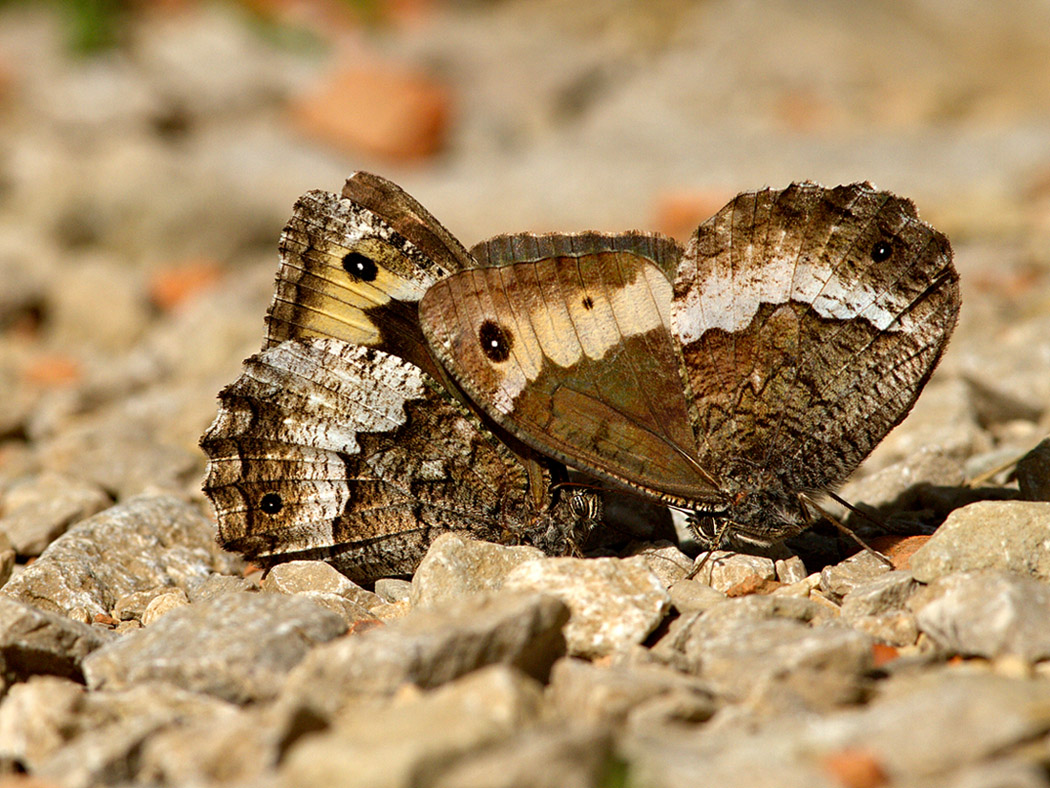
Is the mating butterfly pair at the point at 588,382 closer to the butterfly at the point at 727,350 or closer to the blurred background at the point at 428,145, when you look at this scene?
the butterfly at the point at 727,350

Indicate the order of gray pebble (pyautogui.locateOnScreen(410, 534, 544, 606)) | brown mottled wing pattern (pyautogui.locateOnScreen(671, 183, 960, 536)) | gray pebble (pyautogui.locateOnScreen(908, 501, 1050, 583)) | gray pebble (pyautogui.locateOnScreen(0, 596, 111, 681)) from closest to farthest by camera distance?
gray pebble (pyautogui.locateOnScreen(0, 596, 111, 681)) → gray pebble (pyautogui.locateOnScreen(908, 501, 1050, 583)) → gray pebble (pyautogui.locateOnScreen(410, 534, 544, 606)) → brown mottled wing pattern (pyautogui.locateOnScreen(671, 183, 960, 536))

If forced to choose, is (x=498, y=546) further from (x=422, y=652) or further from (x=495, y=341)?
(x=422, y=652)

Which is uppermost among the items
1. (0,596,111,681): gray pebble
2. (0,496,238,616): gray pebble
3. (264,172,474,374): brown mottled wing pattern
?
(264,172,474,374): brown mottled wing pattern

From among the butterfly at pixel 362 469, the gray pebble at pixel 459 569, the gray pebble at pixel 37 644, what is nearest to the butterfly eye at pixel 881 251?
the butterfly at pixel 362 469

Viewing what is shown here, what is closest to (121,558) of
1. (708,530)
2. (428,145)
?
(708,530)

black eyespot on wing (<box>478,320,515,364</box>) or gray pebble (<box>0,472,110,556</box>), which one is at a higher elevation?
black eyespot on wing (<box>478,320,515,364</box>)

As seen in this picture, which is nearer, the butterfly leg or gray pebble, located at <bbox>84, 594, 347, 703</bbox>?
gray pebble, located at <bbox>84, 594, 347, 703</bbox>

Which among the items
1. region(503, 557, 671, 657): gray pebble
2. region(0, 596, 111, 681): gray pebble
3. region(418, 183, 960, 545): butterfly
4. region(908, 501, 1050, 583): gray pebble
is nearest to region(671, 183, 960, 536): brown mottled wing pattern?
region(418, 183, 960, 545): butterfly

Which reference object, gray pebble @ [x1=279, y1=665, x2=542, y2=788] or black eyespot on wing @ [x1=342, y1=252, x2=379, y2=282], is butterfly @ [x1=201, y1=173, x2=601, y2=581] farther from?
gray pebble @ [x1=279, y1=665, x2=542, y2=788]
